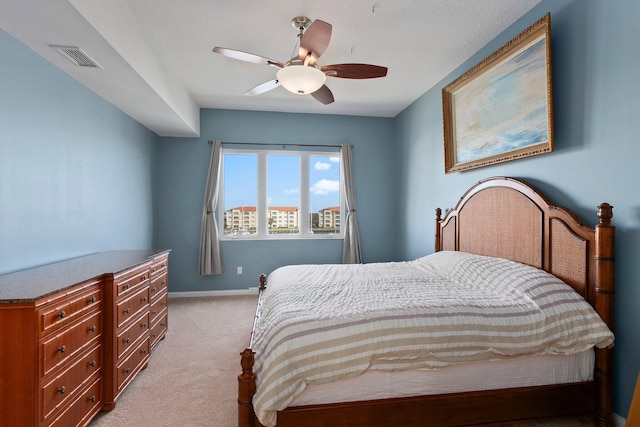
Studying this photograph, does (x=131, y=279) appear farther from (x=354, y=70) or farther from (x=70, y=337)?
(x=354, y=70)

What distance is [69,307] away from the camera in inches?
65.3

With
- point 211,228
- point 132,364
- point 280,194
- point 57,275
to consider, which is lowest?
point 132,364

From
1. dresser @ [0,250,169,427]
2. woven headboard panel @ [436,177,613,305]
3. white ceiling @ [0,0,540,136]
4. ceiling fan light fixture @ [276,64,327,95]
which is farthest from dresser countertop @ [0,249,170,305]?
woven headboard panel @ [436,177,613,305]

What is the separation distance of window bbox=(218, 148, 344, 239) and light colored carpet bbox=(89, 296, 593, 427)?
4.92 feet

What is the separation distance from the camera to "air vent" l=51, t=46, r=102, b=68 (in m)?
2.08

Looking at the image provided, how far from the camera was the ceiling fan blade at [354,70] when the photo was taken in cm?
249

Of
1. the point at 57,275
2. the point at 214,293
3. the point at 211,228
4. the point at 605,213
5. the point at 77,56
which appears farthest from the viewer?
the point at 214,293

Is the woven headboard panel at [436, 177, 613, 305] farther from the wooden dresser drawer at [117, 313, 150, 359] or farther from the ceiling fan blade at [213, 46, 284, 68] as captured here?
the wooden dresser drawer at [117, 313, 150, 359]

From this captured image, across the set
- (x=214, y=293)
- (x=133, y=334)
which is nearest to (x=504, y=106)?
(x=133, y=334)

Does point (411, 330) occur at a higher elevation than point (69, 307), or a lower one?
lower

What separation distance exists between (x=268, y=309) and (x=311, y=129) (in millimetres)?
3402

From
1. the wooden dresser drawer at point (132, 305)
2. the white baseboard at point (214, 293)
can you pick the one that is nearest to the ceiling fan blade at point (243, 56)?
the wooden dresser drawer at point (132, 305)

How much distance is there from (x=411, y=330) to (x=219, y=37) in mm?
2845

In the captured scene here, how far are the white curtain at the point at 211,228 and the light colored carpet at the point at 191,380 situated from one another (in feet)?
2.77
